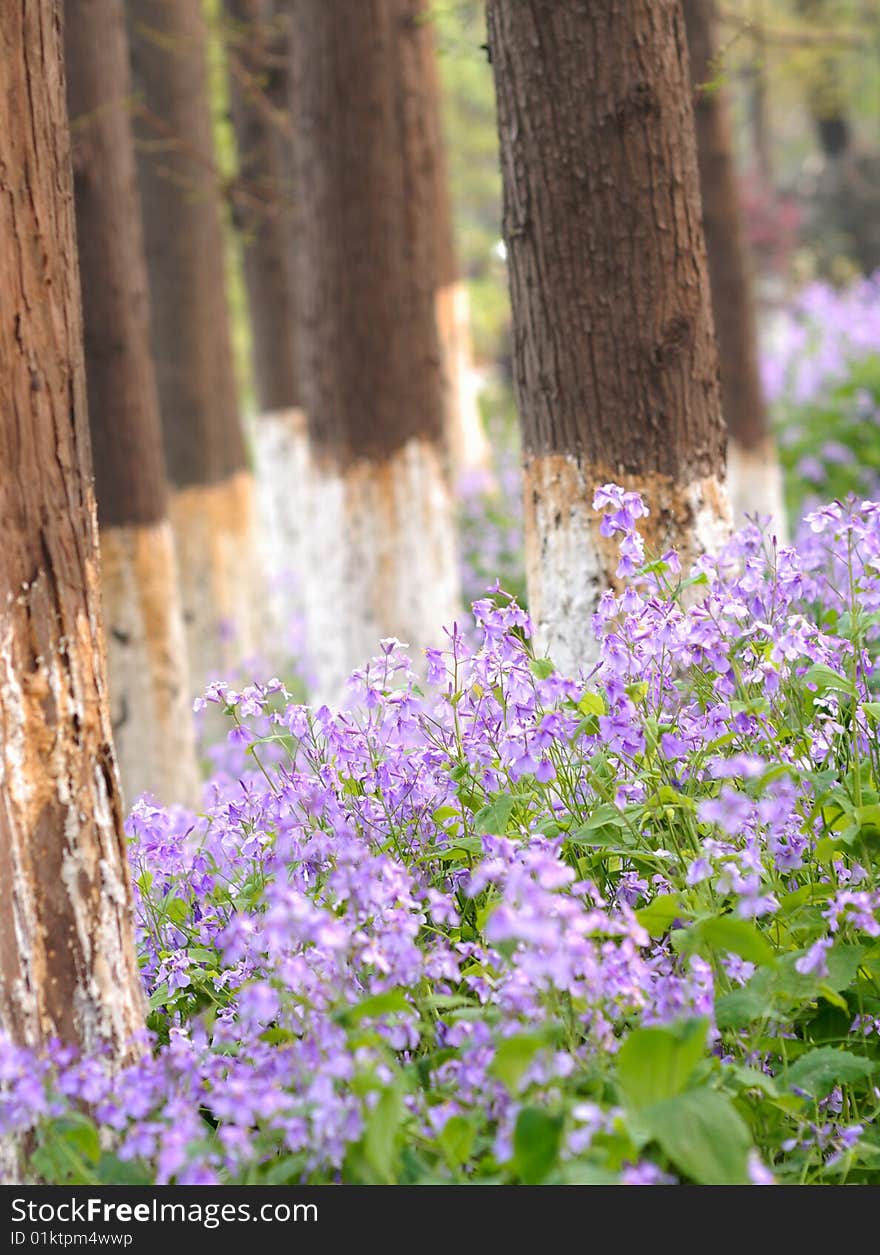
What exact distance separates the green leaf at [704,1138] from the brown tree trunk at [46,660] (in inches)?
42.0

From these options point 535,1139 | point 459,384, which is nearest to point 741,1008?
point 535,1139

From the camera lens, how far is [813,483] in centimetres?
1149

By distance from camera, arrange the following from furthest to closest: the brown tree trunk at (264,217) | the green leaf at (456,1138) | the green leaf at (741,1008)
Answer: the brown tree trunk at (264,217) → the green leaf at (741,1008) → the green leaf at (456,1138)

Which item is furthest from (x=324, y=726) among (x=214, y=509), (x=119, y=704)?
(x=214, y=509)

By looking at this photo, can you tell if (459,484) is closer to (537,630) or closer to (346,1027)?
(537,630)

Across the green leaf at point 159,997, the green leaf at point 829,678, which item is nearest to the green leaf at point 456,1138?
the green leaf at point 159,997

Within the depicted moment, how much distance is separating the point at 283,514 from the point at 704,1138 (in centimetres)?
1073

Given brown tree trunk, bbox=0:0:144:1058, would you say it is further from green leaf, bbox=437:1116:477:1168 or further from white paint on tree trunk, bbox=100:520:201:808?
white paint on tree trunk, bbox=100:520:201:808

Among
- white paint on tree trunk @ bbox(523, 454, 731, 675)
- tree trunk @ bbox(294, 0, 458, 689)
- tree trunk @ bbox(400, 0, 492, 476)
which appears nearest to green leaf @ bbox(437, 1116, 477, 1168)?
white paint on tree trunk @ bbox(523, 454, 731, 675)

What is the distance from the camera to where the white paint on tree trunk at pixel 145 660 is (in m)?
6.71

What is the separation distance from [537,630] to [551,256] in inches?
41.4

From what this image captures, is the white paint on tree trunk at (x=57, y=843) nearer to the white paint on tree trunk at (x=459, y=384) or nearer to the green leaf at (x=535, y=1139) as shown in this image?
the green leaf at (x=535, y=1139)

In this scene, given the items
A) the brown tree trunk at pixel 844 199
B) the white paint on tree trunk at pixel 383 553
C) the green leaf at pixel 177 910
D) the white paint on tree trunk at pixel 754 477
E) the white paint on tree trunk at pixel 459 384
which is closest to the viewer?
the green leaf at pixel 177 910

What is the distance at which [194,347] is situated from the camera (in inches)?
380
